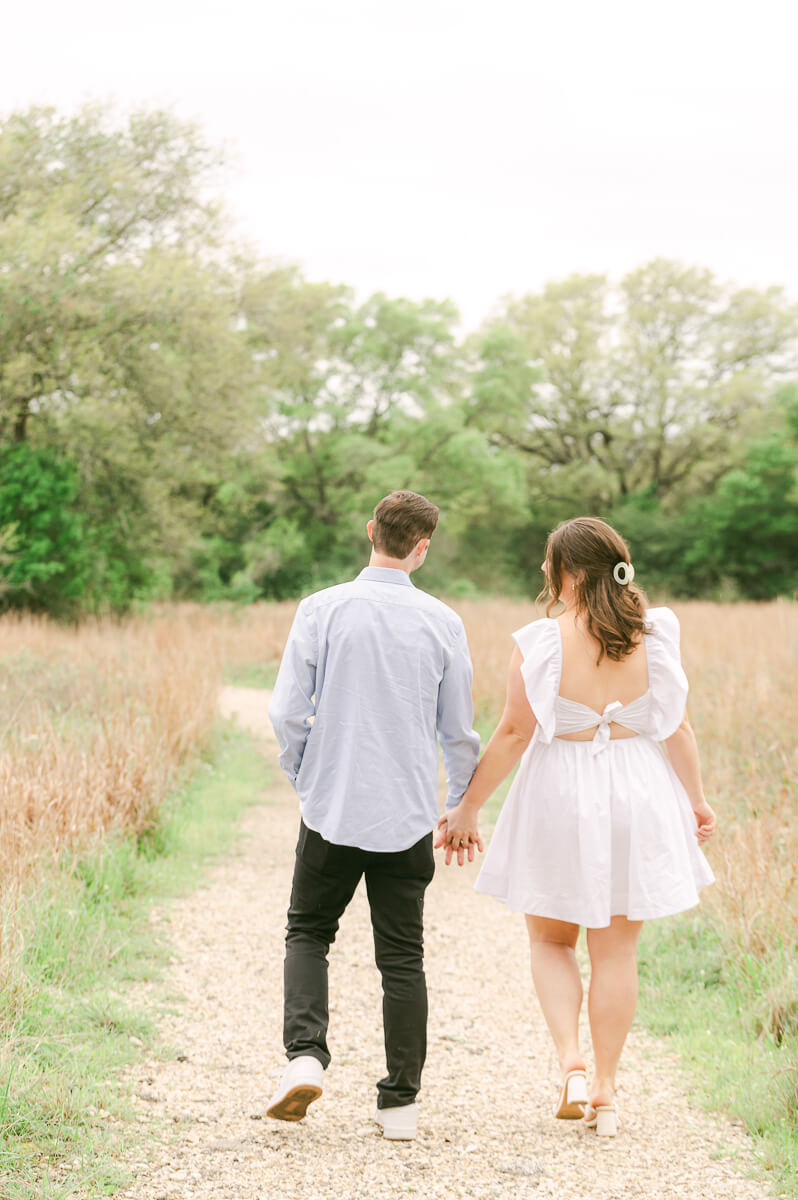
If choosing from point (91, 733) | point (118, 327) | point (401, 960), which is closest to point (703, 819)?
point (401, 960)

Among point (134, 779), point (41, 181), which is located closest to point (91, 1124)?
point (134, 779)

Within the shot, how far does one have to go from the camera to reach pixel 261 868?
20.5 feet

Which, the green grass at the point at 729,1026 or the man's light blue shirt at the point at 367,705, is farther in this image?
the green grass at the point at 729,1026

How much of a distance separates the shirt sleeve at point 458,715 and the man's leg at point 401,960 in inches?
8.9

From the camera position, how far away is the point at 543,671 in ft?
9.75

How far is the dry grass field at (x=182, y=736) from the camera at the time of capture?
4.36 m

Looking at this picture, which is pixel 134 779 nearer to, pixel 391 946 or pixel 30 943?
pixel 30 943

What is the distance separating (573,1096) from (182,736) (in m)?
5.06

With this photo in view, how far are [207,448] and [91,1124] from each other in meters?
19.4

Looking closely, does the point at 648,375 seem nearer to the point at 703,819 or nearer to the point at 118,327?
the point at 118,327

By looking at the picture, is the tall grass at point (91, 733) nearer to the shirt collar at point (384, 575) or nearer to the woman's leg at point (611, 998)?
the shirt collar at point (384, 575)

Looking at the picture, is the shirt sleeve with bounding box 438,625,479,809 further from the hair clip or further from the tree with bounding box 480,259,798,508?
the tree with bounding box 480,259,798,508

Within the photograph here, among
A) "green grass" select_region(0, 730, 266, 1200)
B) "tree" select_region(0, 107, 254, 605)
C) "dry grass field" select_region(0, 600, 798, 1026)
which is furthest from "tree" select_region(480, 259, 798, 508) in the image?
"green grass" select_region(0, 730, 266, 1200)

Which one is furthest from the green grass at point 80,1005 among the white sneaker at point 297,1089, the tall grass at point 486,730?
the white sneaker at point 297,1089
